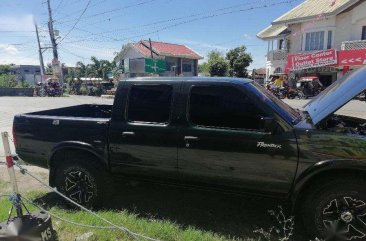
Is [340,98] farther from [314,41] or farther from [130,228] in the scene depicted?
[314,41]

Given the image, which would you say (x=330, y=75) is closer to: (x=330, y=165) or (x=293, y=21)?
(x=293, y=21)

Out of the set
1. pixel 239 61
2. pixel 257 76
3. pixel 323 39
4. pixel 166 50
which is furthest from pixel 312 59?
pixel 166 50

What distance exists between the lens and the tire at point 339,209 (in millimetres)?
3504

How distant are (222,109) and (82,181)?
7.11ft

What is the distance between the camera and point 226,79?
4230 millimetres

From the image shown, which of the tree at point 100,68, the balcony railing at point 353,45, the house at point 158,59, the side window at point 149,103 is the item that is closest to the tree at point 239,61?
the house at point 158,59

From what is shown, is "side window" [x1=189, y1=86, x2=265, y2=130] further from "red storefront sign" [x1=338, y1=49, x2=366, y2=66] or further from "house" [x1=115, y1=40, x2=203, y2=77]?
"house" [x1=115, y1=40, x2=203, y2=77]

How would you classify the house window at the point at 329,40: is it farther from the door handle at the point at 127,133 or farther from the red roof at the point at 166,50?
the door handle at the point at 127,133

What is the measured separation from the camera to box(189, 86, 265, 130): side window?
396cm

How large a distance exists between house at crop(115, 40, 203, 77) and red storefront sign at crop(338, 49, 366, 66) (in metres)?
19.5

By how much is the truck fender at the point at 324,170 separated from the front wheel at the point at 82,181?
2473 millimetres

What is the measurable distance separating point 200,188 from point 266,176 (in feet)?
2.75

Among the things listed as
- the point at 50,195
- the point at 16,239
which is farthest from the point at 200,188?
the point at 50,195

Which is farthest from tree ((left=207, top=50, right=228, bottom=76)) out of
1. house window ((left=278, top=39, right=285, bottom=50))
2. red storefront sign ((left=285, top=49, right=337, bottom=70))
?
red storefront sign ((left=285, top=49, right=337, bottom=70))
